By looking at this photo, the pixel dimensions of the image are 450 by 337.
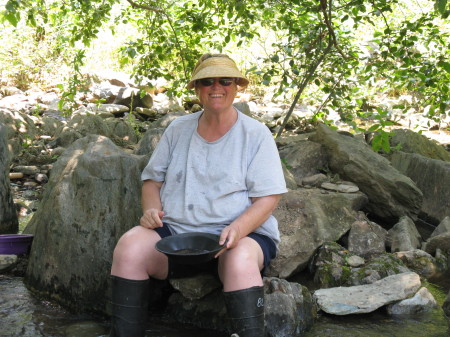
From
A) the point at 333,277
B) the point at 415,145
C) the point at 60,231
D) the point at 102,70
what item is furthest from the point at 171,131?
the point at 102,70

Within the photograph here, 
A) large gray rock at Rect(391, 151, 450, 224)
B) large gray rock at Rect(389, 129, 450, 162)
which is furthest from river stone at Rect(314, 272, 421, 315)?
large gray rock at Rect(389, 129, 450, 162)

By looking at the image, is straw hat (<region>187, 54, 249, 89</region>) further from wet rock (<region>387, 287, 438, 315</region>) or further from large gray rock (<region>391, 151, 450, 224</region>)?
large gray rock (<region>391, 151, 450, 224</region>)

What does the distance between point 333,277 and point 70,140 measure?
5115mm

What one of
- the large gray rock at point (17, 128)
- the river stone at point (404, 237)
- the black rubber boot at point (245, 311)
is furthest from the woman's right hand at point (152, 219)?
the large gray rock at point (17, 128)

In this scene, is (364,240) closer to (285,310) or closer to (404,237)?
(404,237)

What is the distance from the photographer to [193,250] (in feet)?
9.02

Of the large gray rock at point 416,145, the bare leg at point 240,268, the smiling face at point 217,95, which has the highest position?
the smiling face at point 217,95

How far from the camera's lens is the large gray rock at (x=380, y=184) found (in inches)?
212

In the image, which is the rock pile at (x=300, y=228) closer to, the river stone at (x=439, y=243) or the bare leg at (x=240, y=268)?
the river stone at (x=439, y=243)

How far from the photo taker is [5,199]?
477 centimetres

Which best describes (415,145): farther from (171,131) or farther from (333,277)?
(171,131)

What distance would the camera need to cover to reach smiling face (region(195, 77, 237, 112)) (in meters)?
2.90

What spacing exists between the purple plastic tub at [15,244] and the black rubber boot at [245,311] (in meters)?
1.89

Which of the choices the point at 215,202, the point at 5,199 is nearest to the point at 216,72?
the point at 215,202
